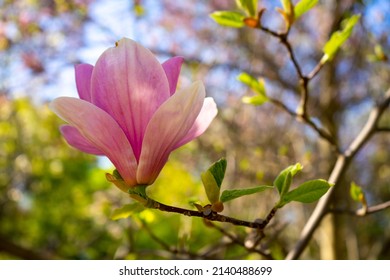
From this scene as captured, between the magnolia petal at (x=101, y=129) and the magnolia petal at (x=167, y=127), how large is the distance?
1cm

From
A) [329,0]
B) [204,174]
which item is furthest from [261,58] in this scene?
[204,174]

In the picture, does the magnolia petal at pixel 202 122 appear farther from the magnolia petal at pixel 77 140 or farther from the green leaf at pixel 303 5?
the green leaf at pixel 303 5

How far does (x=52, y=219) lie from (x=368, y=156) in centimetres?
300

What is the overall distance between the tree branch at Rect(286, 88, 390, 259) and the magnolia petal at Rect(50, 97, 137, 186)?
46 centimetres

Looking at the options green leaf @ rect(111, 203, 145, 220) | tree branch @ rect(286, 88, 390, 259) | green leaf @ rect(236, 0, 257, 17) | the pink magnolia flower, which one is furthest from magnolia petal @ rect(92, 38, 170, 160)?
tree branch @ rect(286, 88, 390, 259)

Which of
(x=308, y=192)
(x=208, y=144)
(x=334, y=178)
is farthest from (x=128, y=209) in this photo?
(x=208, y=144)

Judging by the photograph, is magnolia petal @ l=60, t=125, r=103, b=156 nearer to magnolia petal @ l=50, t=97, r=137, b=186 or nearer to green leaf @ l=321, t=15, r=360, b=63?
magnolia petal @ l=50, t=97, r=137, b=186

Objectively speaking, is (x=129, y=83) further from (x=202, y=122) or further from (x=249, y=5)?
(x=249, y=5)

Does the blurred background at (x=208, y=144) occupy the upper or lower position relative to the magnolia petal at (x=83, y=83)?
upper

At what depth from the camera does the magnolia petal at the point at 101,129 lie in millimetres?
447

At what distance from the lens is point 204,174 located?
49 centimetres

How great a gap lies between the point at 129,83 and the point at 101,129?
0.18 feet

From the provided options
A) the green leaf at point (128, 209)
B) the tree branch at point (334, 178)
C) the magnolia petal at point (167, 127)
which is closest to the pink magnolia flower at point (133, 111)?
the magnolia petal at point (167, 127)
